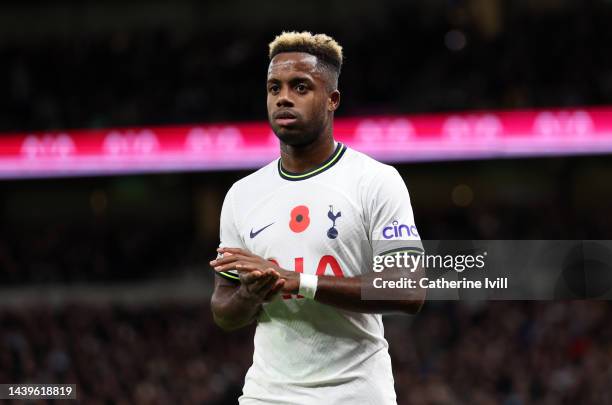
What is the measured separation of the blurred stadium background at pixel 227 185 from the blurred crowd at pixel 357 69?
0.14ft

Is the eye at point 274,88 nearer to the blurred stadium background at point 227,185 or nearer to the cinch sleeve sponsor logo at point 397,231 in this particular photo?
the cinch sleeve sponsor logo at point 397,231

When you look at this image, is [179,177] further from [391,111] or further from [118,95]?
[391,111]

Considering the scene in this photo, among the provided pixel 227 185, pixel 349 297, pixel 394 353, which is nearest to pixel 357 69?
pixel 227 185

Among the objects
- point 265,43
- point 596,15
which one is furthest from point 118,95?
point 596,15

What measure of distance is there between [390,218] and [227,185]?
15.4 m

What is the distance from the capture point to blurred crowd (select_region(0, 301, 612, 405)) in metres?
11.5

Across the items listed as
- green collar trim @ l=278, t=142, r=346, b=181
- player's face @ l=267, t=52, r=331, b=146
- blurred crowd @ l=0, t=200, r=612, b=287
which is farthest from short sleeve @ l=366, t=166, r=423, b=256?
blurred crowd @ l=0, t=200, r=612, b=287

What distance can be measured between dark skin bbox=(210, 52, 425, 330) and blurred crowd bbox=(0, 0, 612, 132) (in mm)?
10736

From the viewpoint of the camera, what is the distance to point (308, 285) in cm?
340

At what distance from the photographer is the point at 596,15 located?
638 inches

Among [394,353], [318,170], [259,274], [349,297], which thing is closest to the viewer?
[259,274]

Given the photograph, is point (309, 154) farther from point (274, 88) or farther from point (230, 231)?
point (230, 231)

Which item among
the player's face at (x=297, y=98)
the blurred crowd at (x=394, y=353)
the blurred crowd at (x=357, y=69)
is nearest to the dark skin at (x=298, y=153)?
the player's face at (x=297, y=98)

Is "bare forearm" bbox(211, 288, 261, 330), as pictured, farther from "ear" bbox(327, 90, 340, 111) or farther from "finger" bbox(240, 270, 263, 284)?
"ear" bbox(327, 90, 340, 111)
